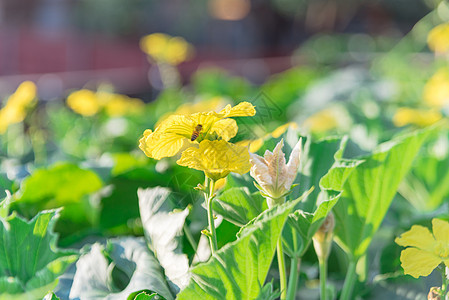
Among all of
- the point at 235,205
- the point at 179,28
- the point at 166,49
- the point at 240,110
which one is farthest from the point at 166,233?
the point at 179,28

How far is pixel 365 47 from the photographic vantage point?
8492 mm

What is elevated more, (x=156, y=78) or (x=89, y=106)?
(x=89, y=106)

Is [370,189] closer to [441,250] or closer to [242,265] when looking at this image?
[441,250]

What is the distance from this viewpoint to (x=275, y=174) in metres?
0.54

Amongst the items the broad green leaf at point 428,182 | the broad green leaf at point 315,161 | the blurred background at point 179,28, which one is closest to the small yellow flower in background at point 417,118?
the broad green leaf at point 428,182

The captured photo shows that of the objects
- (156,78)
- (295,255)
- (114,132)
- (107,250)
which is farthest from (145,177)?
(156,78)

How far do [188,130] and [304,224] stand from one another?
0.16 metres

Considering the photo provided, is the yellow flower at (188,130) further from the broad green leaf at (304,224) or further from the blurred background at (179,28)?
the blurred background at (179,28)

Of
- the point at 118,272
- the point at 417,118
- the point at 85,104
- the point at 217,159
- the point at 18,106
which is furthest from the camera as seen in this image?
the point at 85,104

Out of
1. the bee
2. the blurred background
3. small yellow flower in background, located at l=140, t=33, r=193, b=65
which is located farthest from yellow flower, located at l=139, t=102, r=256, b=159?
the blurred background

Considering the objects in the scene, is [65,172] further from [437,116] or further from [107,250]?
[437,116]

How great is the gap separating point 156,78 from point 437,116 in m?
Answer: 4.35

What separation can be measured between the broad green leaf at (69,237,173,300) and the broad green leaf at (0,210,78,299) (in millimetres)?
31

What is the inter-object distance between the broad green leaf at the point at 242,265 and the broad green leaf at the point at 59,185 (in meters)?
0.43
